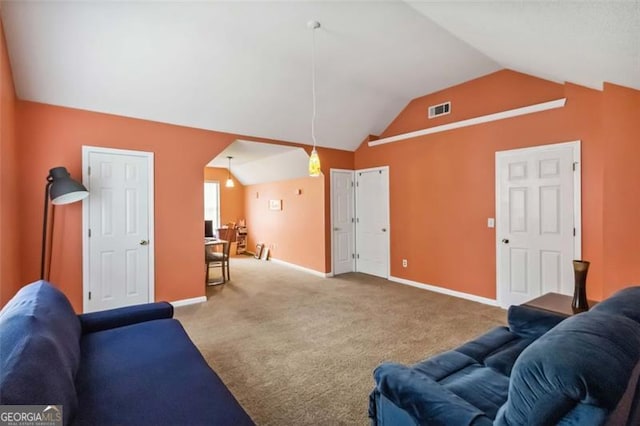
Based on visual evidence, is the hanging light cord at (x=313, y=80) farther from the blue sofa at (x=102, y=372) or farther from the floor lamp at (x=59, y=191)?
the floor lamp at (x=59, y=191)

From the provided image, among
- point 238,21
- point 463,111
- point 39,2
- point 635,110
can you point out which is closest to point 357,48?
point 238,21

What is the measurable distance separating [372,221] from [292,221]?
1920 mm

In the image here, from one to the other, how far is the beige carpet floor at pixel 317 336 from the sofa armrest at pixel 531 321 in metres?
0.92

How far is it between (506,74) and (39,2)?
16.8 feet

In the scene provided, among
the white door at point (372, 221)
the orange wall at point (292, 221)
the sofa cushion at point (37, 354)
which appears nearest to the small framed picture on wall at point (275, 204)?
the orange wall at point (292, 221)

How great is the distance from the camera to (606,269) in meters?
3.17

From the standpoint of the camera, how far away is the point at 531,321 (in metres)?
2.12

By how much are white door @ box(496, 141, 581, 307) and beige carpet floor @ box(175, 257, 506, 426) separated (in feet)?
1.82

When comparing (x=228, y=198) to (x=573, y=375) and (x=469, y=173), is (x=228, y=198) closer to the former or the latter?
Result: (x=469, y=173)

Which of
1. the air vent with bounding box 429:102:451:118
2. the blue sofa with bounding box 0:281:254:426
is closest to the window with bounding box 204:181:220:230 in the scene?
the air vent with bounding box 429:102:451:118

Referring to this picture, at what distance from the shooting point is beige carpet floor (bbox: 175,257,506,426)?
2209 millimetres

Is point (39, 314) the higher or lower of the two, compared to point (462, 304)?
higher

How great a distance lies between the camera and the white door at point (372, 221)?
5.72m

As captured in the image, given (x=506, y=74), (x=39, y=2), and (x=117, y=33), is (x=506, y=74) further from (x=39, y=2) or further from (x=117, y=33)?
(x=39, y=2)
